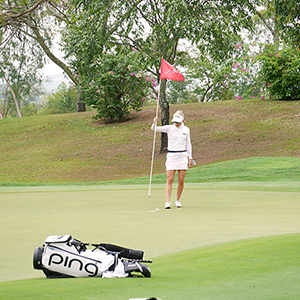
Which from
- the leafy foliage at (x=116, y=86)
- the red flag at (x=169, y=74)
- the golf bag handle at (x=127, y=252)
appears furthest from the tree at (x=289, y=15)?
the leafy foliage at (x=116, y=86)

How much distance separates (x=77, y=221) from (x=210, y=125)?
2322 cm

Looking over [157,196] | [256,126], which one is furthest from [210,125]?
[157,196]

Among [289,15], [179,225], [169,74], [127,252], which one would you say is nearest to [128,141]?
[289,15]

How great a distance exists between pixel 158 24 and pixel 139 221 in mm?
16893

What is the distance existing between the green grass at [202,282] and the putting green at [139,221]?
2.34ft

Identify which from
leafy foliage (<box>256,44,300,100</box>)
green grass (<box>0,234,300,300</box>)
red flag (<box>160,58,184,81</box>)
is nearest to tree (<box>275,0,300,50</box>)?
red flag (<box>160,58,184,81</box>)

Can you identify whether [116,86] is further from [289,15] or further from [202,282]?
[202,282]

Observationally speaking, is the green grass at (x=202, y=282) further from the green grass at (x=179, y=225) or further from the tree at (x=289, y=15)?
the tree at (x=289, y=15)

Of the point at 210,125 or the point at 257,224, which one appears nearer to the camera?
the point at 257,224

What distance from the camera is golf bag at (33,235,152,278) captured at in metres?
3.60

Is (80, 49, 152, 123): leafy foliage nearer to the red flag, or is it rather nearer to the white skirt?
the red flag

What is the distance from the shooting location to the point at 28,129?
35000mm

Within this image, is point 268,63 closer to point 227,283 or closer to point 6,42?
point 6,42

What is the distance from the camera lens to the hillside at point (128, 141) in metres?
23.8
